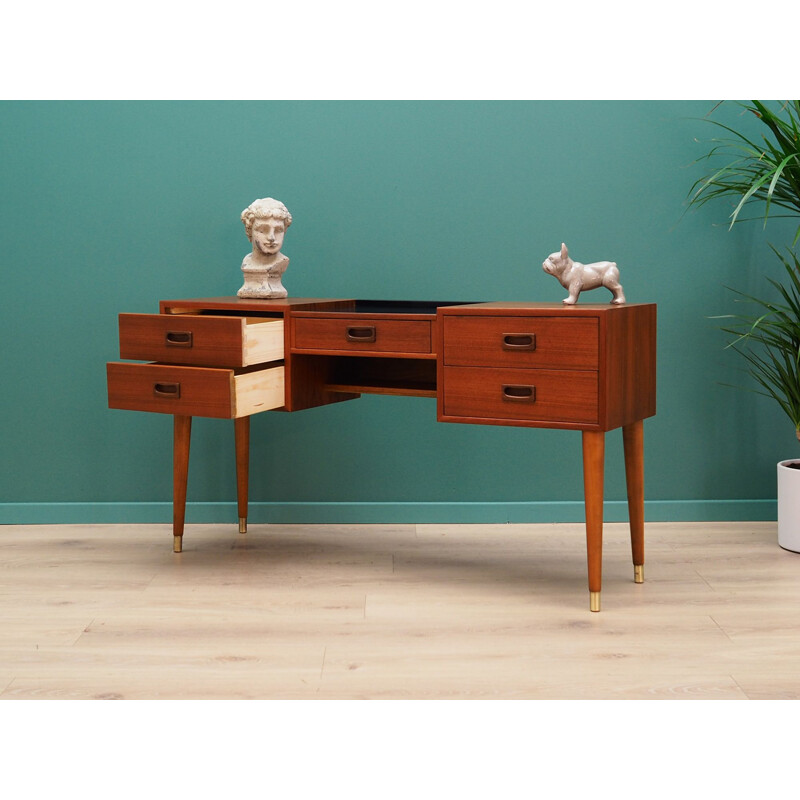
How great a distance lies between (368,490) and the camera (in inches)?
139

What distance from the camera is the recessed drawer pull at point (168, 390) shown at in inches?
112

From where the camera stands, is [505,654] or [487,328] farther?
[487,328]

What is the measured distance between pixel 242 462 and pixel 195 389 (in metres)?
0.59

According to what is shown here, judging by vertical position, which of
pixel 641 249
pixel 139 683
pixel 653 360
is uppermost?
pixel 641 249

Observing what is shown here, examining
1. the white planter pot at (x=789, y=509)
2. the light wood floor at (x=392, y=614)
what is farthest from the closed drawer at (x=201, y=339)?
the white planter pot at (x=789, y=509)

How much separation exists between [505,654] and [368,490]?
1281 millimetres

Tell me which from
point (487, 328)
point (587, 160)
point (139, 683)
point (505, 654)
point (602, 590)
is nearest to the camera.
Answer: point (139, 683)

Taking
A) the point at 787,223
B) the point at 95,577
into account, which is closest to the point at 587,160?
the point at 787,223

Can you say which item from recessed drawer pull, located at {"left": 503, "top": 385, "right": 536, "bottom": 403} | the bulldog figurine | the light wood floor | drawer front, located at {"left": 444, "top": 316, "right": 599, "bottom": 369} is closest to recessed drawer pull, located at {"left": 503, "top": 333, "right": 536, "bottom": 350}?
drawer front, located at {"left": 444, "top": 316, "right": 599, "bottom": 369}

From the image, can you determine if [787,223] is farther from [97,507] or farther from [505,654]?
[97,507]

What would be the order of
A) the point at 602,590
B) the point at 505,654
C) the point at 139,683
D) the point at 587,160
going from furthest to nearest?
the point at 587,160 < the point at 602,590 < the point at 505,654 < the point at 139,683

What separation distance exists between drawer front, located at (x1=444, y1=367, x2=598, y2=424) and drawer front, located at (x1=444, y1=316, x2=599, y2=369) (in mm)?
23

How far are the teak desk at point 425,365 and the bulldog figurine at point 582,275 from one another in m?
0.09

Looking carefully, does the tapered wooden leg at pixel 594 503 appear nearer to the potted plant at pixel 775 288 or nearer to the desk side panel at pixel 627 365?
the desk side panel at pixel 627 365
